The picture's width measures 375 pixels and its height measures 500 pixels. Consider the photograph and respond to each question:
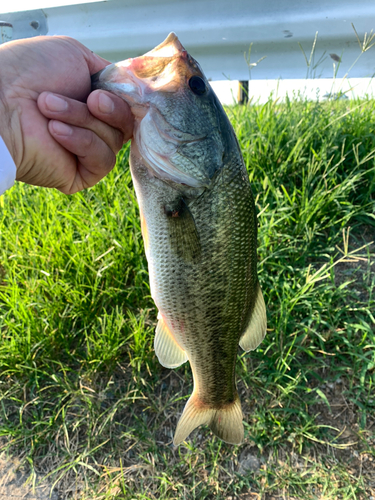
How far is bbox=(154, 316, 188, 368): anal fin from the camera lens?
1691 millimetres

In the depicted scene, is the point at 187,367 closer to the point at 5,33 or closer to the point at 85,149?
the point at 85,149

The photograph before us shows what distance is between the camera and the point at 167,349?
5.64 ft

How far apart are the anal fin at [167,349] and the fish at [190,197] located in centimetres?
11

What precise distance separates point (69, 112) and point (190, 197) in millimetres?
633

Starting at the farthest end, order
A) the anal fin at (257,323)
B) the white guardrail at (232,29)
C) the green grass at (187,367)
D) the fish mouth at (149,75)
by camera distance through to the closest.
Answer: the white guardrail at (232,29), the green grass at (187,367), the anal fin at (257,323), the fish mouth at (149,75)

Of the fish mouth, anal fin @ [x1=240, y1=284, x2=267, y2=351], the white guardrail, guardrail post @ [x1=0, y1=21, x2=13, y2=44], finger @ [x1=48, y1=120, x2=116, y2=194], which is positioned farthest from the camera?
guardrail post @ [x1=0, y1=21, x2=13, y2=44]

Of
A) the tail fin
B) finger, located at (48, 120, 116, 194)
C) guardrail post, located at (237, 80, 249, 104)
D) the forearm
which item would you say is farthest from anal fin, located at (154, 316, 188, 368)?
guardrail post, located at (237, 80, 249, 104)

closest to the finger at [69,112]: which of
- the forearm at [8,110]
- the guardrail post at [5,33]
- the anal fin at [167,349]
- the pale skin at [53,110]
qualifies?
the pale skin at [53,110]

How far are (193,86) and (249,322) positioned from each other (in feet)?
3.72

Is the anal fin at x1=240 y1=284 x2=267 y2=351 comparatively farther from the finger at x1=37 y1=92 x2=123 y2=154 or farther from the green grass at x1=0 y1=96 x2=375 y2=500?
the finger at x1=37 y1=92 x2=123 y2=154

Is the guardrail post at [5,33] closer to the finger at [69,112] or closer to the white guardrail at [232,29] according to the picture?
the white guardrail at [232,29]

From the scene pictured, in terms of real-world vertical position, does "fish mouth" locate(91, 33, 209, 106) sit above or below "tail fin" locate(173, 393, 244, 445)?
above

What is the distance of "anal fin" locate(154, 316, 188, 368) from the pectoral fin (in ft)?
1.54

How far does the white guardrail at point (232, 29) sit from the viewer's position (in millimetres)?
3072
